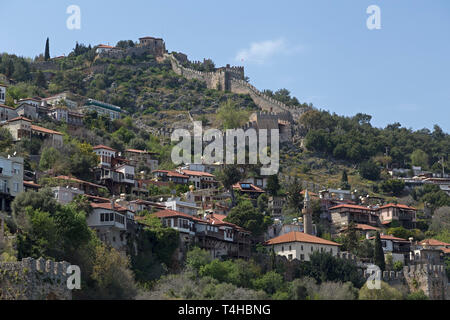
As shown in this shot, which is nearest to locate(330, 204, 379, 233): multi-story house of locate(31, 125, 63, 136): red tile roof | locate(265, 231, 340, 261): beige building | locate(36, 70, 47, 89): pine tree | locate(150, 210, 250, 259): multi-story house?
locate(265, 231, 340, 261): beige building

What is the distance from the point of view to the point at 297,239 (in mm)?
90062

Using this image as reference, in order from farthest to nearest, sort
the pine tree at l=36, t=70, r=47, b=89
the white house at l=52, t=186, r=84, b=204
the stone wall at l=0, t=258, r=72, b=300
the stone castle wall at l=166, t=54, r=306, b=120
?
the stone castle wall at l=166, t=54, r=306, b=120 < the pine tree at l=36, t=70, r=47, b=89 < the white house at l=52, t=186, r=84, b=204 < the stone wall at l=0, t=258, r=72, b=300

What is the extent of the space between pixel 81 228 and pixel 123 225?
7.18 metres

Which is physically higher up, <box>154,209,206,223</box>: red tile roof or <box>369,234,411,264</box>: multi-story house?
<box>154,209,206,223</box>: red tile roof

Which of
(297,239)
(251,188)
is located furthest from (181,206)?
(251,188)

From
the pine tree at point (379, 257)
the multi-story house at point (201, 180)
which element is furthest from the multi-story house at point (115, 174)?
the pine tree at point (379, 257)

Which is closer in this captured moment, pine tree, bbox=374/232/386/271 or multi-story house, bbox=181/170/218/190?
pine tree, bbox=374/232/386/271

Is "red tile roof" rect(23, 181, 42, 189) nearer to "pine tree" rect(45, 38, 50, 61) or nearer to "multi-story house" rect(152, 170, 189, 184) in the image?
"multi-story house" rect(152, 170, 189, 184)

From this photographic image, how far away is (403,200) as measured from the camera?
127 m

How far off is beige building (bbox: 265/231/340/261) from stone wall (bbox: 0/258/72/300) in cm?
2989

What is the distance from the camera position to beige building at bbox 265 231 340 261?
8931cm

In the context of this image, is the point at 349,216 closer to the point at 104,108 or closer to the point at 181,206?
the point at 181,206

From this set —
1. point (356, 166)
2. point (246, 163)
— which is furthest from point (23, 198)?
point (356, 166)
